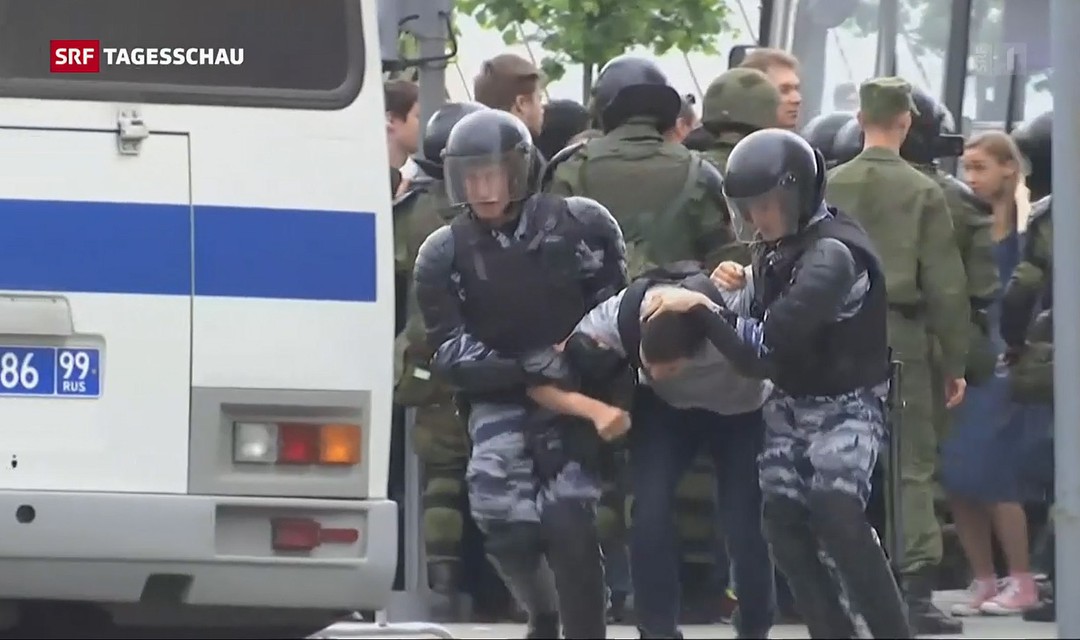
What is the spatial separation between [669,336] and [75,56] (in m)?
1.83

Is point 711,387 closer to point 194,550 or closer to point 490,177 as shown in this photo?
point 490,177

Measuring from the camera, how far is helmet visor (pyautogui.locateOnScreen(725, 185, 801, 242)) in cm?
762

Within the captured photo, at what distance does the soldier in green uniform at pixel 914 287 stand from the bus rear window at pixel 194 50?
256cm

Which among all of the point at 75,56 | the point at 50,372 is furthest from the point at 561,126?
the point at 50,372

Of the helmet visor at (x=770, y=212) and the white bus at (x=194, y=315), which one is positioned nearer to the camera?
the white bus at (x=194, y=315)

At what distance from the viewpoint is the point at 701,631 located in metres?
9.22

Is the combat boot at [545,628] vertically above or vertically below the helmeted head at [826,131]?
below

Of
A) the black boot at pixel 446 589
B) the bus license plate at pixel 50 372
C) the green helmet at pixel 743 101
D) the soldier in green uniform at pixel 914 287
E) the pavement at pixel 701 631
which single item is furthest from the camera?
the black boot at pixel 446 589

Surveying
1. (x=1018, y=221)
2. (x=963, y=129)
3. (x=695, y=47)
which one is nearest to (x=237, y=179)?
(x=1018, y=221)

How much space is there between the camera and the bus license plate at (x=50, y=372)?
7.00 metres

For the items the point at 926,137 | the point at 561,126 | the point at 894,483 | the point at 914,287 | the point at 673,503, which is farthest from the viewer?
the point at 561,126

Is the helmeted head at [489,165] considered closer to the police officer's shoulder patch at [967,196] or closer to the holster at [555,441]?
the holster at [555,441]

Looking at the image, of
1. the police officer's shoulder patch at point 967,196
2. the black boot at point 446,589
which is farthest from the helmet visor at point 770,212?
the black boot at point 446,589

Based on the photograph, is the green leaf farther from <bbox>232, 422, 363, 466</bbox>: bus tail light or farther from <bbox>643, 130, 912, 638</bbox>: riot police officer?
<bbox>232, 422, 363, 466</bbox>: bus tail light
